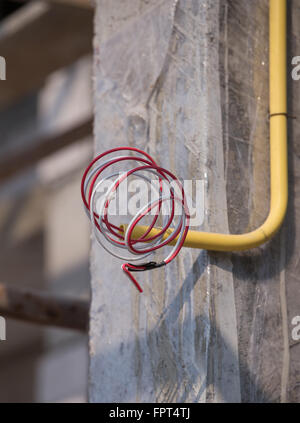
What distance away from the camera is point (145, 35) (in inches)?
72.4

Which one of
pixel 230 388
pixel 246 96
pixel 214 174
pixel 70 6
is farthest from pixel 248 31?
pixel 70 6

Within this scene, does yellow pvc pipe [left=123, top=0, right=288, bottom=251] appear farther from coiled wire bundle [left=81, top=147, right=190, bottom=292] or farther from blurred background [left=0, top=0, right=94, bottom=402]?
blurred background [left=0, top=0, right=94, bottom=402]

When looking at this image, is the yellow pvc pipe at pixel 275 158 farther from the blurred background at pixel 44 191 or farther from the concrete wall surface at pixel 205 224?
the blurred background at pixel 44 191

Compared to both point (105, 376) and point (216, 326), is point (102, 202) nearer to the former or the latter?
point (216, 326)

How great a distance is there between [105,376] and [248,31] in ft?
3.12

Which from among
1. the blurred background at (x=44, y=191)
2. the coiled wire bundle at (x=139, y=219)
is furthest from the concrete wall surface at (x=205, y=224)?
the blurred background at (x=44, y=191)

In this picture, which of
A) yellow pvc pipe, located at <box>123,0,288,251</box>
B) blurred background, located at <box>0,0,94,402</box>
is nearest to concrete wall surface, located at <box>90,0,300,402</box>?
yellow pvc pipe, located at <box>123,0,288,251</box>

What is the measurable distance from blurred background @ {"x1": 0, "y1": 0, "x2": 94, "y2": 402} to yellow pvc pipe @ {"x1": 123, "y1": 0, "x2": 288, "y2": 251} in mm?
1348

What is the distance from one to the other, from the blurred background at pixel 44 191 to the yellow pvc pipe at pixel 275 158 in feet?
4.42

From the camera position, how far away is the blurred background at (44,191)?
4.04 metres

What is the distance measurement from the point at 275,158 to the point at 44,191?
4644mm

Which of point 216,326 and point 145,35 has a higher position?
point 145,35

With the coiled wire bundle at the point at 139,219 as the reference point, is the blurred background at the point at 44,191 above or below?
above

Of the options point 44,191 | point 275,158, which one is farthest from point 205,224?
point 44,191
